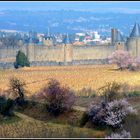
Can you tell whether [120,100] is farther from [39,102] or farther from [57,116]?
[39,102]

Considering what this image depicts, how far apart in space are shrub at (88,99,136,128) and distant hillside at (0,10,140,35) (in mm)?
110530

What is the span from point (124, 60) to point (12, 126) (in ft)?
101

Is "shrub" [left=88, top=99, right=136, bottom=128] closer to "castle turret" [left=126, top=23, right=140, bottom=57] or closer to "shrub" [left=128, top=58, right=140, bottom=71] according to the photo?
"shrub" [left=128, top=58, right=140, bottom=71]

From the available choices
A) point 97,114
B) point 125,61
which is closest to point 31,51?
point 125,61

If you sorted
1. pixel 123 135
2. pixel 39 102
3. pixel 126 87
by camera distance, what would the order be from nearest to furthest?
pixel 123 135
pixel 39 102
pixel 126 87

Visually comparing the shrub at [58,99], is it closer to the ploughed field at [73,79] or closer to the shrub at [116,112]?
the shrub at [116,112]

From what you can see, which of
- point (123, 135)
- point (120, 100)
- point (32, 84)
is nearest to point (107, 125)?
point (120, 100)

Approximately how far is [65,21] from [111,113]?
154 meters

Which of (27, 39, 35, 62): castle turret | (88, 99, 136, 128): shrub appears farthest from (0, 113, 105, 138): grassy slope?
(27, 39, 35, 62): castle turret

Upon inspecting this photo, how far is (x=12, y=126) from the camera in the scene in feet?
68.4

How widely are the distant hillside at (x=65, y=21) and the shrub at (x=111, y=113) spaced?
11053cm

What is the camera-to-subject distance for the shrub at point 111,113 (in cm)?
1997

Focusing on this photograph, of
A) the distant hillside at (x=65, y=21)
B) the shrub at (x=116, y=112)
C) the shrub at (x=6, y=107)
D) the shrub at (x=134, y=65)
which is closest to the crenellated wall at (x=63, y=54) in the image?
the shrub at (x=134, y=65)

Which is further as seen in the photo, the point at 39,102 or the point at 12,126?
the point at 39,102
